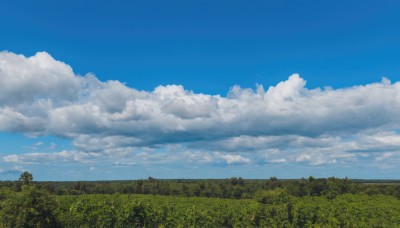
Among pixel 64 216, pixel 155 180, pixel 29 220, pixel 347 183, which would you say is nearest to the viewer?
pixel 29 220

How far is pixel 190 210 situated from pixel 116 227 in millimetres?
10751

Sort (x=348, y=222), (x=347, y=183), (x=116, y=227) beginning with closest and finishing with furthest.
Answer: (x=348, y=222)
(x=116, y=227)
(x=347, y=183)

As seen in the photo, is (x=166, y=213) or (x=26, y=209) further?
(x=166, y=213)

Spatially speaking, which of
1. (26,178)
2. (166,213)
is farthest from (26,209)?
(166,213)

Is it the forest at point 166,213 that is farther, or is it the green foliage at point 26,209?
the forest at point 166,213

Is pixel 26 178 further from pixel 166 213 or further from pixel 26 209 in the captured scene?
pixel 166 213

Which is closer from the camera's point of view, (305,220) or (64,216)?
(64,216)

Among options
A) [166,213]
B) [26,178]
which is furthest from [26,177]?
[166,213]

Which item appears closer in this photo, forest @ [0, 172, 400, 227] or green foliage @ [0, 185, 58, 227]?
green foliage @ [0, 185, 58, 227]

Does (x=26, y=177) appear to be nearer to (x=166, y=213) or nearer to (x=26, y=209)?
(x=26, y=209)

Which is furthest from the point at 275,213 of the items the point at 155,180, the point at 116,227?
the point at 155,180

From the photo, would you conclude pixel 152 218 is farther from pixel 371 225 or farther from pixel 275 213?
pixel 371 225

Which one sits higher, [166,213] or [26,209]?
[26,209]

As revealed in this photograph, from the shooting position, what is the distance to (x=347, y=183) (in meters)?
125
